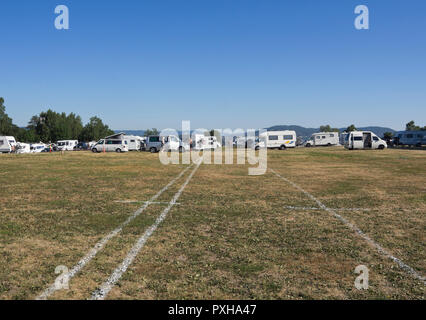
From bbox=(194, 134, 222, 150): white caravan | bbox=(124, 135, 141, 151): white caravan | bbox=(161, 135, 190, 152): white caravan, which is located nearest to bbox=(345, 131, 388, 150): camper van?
bbox=(194, 134, 222, 150): white caravan

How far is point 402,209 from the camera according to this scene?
7520 millimetres

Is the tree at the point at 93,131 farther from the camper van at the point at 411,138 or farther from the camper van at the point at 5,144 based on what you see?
the camper van at the point at 411,138

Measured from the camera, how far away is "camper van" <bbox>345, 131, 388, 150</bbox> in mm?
37125

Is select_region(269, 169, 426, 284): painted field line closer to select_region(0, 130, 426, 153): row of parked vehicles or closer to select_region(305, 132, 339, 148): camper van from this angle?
select_region(0, 130, 426, 153): row of parked vehicles

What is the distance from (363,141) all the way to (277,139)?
1102cm

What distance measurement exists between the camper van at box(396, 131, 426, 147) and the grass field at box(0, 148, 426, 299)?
149ft

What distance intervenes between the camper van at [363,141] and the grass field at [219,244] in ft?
97.3

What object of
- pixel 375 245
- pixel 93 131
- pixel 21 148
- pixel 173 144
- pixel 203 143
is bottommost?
pixel 375 245

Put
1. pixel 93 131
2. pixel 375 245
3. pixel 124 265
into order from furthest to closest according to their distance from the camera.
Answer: pixel 93 131 < pixel 375 245 < pixel 124 265

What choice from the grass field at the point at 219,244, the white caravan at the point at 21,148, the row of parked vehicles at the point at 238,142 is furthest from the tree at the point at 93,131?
the grass field at the point at 219,244

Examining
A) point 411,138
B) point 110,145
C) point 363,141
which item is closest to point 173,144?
point 110,145

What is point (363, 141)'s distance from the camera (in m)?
37.5

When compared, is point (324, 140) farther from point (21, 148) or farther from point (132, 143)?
point (21, 148)

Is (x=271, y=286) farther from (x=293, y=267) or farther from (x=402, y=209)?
(x=402, y=209)
